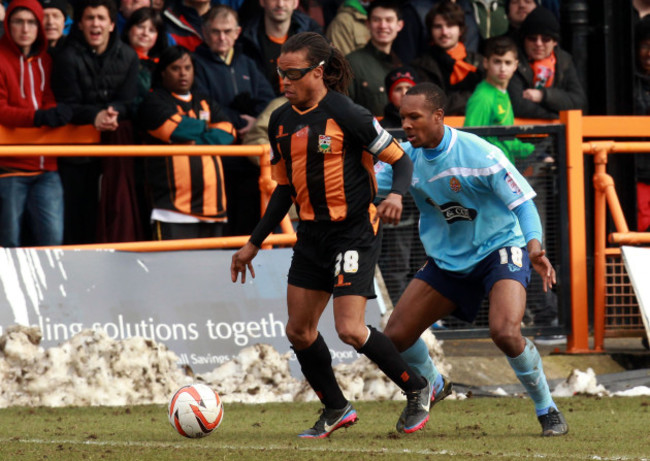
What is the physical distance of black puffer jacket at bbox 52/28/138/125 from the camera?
9.89m

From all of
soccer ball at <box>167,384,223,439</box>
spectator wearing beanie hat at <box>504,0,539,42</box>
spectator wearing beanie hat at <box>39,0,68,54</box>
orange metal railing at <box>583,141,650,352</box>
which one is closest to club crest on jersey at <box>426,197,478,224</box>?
soccer ball at <box>167,384,223,439</box>

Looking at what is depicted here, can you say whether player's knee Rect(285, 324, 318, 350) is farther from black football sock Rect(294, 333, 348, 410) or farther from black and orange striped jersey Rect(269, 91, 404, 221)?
black and orange striped jersey Rect(269, 91, 404, 221)

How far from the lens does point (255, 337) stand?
956cm

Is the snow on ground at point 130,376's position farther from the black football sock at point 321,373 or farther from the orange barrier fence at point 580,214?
the black football sock at point 321,373

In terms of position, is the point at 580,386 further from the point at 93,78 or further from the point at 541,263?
the point at 93,78

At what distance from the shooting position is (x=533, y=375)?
6867mm

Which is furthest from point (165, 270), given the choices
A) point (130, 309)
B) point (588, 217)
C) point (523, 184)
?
point (588, 217)

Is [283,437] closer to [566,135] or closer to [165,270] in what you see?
[165,270]

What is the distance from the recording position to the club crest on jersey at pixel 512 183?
22.5 ft

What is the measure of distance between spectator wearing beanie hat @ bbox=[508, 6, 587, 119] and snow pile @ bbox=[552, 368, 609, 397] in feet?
9.38

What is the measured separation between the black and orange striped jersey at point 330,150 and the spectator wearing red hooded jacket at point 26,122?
11.5 feet

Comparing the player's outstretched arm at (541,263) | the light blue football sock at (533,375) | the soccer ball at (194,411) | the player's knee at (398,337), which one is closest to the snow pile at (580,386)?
the light blue football sock at (533,375)

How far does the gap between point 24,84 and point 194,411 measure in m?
4.19

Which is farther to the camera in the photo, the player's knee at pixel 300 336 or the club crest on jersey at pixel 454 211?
the club crest on jersey at pixel 454 211
